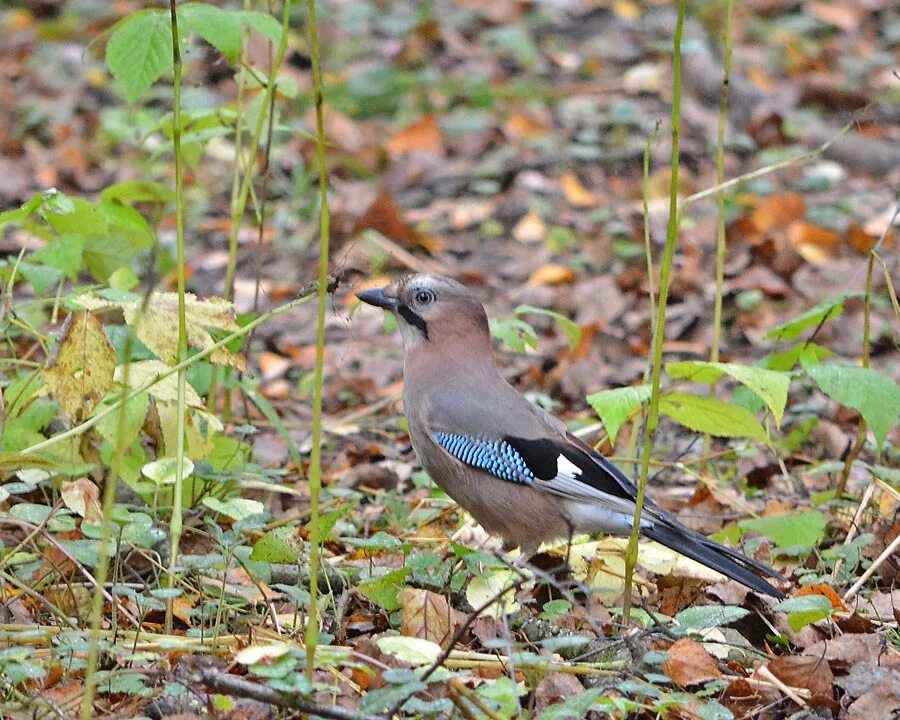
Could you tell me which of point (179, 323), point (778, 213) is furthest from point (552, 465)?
point (778, 213)

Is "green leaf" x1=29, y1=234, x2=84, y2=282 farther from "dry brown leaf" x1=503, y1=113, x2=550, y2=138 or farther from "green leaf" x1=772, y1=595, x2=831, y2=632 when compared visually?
"dry brown leaf" x1=503, y1=113, x2=550, y2=138

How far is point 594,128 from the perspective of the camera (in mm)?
7879

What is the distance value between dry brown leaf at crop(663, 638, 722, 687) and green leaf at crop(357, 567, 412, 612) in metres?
0.61

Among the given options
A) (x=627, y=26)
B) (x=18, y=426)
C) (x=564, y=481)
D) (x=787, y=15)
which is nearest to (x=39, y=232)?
(x=18, y=426)

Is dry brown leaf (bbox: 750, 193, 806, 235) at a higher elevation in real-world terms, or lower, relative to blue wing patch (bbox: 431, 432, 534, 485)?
lower

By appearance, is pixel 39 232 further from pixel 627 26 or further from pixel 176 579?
pixel 627 26

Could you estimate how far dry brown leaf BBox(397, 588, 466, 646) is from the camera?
2742 millimetres

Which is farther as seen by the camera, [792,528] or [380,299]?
[380,299]

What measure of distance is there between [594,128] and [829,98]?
5.11ft

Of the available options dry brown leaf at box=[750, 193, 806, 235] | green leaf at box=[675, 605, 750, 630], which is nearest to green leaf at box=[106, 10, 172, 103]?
green leaf at box=[675, 605, 750, 630]

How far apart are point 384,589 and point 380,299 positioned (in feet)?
3.88

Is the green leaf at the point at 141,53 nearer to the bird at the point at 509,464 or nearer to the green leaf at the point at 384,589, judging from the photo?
the bird at the point at 509,464

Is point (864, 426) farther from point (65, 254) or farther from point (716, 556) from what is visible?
point (65, 254)

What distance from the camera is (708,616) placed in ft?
8.64
